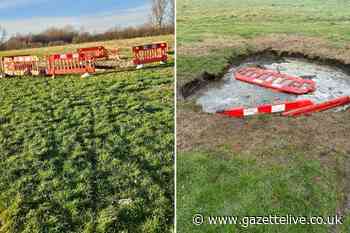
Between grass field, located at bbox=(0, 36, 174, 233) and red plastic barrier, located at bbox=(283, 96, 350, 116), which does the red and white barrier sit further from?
red plastic barrier, located at bbox=(283, 96, 350, 116)

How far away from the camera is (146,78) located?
6.81 m

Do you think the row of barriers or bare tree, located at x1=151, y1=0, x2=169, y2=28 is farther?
the row of barriers

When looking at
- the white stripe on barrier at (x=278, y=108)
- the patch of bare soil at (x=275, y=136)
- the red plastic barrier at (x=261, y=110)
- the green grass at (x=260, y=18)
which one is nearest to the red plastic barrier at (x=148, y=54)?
the green grass at (x=260, y=18)

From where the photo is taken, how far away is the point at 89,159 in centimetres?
411

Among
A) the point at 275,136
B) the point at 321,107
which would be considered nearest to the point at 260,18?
the point at 321,107

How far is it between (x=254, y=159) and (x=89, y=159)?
1.86 m

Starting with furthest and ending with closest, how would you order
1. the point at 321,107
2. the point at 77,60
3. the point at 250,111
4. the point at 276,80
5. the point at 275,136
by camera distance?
the point at 77,60 < the point at 276,80 < the point at 321,107 < the point at 250,111 < the point at 275,136

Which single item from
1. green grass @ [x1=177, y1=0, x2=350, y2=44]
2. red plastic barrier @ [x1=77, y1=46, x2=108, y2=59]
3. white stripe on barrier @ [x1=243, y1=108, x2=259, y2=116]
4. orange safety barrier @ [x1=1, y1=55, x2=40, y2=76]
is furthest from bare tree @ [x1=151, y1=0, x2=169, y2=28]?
orange safety barrier @ [x1=1, y1=55, x2=40, y2=76]

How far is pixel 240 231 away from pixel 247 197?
0.93 ft

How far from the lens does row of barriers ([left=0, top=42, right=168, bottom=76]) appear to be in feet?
24.5

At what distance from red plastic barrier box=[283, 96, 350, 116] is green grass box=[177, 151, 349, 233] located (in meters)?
0.72

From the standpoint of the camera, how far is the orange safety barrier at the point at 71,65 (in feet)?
25.4

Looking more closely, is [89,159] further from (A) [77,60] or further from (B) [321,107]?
(A) [77,60]

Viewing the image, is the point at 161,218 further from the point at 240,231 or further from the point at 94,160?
the point at 94,160
